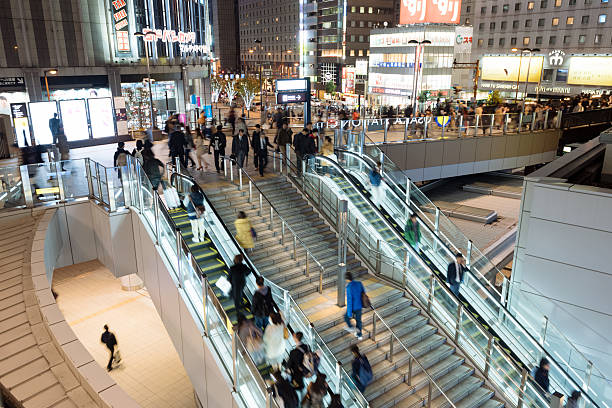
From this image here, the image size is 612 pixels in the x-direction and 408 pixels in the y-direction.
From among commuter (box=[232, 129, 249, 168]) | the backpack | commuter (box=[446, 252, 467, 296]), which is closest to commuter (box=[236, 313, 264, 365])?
the backpack

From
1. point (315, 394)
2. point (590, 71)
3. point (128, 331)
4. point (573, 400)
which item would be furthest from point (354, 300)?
point (590, 71)

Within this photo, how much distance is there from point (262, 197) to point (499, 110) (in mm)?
16446

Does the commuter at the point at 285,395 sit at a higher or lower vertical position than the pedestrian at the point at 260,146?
lower

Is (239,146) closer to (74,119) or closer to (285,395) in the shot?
(285,395)

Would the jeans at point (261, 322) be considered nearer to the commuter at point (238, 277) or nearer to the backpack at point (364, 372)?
the commuter at point (238, 277)

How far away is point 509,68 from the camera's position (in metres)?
48.8

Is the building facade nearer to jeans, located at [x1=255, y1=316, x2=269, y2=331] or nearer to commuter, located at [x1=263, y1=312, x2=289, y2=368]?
jeans, located at [x1=255, y1=316, x2=269, y2=331]

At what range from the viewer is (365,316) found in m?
10.5

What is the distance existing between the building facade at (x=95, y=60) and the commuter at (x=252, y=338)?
1691 cm

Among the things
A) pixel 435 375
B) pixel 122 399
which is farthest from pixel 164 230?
pixel 435 375

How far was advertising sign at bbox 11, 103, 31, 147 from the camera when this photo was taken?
19.2m

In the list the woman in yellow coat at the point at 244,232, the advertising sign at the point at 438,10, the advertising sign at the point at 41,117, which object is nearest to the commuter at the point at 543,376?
the woman in yellow coat at the point at 244,232

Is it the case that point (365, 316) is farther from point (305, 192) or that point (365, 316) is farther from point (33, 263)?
point (33, 263)

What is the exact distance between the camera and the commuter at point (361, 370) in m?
8.09
